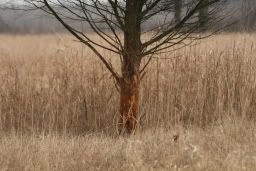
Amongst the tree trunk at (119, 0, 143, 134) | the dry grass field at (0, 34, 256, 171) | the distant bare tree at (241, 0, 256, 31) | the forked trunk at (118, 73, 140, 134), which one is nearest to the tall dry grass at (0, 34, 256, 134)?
the dry grass field at (0, 34, 256, 171)

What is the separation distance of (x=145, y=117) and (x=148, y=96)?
1.22 ft

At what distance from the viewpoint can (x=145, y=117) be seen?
6.00m

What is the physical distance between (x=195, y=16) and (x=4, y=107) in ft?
8.30

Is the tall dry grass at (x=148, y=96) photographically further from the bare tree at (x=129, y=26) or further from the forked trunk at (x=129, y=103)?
the bare tree at (x=129, y=26)

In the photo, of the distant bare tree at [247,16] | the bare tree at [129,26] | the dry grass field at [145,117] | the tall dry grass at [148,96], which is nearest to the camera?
the dry grass field at [145,117]

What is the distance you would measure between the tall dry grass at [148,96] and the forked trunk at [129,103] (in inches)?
11.4

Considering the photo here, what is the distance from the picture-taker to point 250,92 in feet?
20.9

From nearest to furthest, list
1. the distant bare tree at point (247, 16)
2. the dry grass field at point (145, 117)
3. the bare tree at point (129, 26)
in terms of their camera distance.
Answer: the dry grass field at point (145, 117) < the bare tree at point (129, 26) < the distant bare tree at point (247, 16)

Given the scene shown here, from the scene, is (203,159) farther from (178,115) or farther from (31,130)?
(31,130)

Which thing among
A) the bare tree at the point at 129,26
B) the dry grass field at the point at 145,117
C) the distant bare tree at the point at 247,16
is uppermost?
the distant bare tree at the point at 247,16

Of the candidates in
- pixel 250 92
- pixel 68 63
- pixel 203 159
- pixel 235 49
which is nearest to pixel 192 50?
pixel 235 49

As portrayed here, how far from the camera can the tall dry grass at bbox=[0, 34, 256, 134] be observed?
5.98 meters

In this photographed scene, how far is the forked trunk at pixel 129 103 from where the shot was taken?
5.28 metres

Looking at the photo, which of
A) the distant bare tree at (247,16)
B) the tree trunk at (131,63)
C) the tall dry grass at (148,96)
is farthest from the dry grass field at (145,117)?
the distant bare tree at (247,16)
